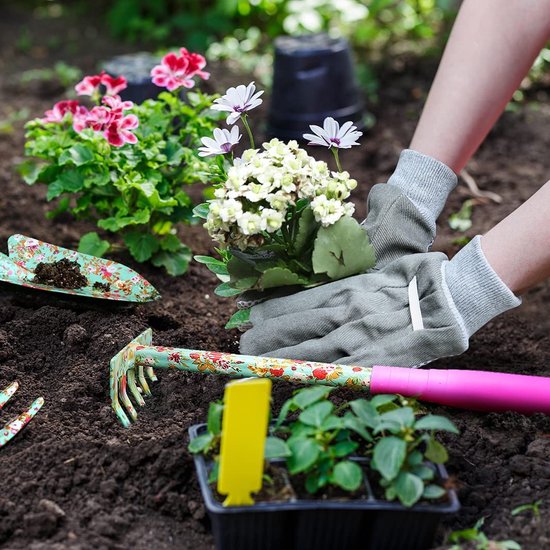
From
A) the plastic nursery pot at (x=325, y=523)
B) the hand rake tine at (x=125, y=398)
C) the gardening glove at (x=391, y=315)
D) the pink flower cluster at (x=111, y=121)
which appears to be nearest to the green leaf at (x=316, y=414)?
the plastic nursery pot at (x=325, y=523)

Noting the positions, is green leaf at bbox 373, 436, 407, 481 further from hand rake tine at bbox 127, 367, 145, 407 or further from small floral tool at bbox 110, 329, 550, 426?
hand rake tine at bbox 127, 367, 145, 407

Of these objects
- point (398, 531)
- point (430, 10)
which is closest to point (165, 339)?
point (398, 531)

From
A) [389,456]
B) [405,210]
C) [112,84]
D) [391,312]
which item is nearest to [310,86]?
[112,84]

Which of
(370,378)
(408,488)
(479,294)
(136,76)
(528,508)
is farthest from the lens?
(136,76)

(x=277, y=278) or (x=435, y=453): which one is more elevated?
(x=435, y=453)

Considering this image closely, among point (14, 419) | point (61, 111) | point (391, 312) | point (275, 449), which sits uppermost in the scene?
point (275, 449)

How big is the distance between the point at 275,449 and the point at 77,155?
110 cm

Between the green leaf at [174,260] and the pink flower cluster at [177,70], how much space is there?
0.42 meters

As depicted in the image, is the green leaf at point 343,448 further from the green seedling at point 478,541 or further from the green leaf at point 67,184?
the green leaf at point 67,184

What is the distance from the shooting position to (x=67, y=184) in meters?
2.16

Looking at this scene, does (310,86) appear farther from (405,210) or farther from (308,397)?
(308,397)

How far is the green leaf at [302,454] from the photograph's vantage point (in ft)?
4.20

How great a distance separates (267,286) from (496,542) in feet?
2.19

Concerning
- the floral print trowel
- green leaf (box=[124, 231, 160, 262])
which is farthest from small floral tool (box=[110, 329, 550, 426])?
green leaf (box=[124, 231, 160, 262])
